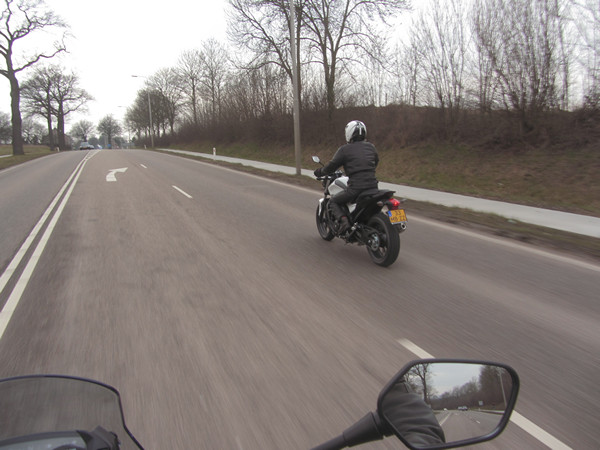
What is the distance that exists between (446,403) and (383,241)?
4199 mm

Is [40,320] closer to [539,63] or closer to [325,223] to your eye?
[325,223]

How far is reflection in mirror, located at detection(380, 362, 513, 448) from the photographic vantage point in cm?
117

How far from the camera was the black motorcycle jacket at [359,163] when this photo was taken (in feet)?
18.6

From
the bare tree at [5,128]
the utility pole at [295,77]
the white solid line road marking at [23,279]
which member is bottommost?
the white solid line road marking at [23,279]

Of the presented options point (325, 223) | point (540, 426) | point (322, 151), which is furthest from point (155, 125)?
point (540, 426)

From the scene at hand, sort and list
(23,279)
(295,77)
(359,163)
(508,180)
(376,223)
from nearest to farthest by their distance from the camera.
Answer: (23,279)
(376,223)
(359,163)
(508,180)
(295,77)

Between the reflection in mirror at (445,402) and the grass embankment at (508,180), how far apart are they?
19.2 ft

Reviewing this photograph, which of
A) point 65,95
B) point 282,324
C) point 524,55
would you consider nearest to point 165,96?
point 65,95

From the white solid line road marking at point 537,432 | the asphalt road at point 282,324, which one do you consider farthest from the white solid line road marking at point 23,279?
the white solid line road marking at point 537,432

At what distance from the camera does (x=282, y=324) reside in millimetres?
3629

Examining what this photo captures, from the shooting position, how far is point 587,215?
907cm

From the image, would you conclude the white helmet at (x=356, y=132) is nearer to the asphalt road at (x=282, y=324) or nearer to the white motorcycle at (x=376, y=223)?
the white motorcycle at (x=376, y=223)

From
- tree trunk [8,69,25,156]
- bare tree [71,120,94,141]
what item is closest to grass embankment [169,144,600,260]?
tree trunk [8,69,25,156]

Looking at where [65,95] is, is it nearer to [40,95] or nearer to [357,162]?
[40,95]
